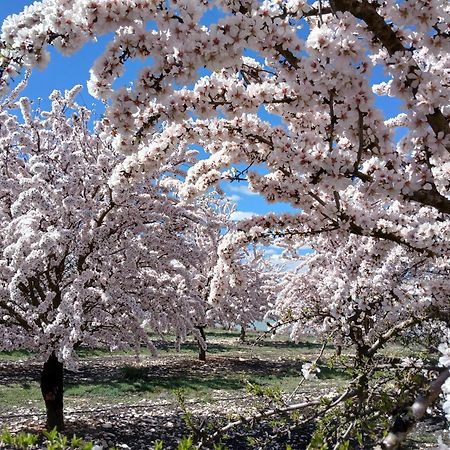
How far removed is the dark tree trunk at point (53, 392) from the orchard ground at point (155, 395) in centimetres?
34

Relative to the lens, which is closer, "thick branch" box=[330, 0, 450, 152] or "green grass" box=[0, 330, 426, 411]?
"thick branch" box=[330, 0, 450, 152]

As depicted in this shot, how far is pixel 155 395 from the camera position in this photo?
16047 mm

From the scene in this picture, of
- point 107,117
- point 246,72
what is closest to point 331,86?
point 246,72

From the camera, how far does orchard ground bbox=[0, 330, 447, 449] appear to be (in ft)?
34.9

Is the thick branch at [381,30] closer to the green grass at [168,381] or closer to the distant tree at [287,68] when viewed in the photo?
the distant tree at [287,68]

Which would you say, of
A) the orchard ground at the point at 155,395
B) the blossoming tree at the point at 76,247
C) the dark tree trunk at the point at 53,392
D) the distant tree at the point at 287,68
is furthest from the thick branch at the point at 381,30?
the dark tree trunk at the point at 53,392

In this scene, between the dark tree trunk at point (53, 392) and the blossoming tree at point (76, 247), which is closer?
the blossoming tree at point (76, 247)

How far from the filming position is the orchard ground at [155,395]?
418 inches

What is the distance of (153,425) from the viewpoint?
38.8 feet

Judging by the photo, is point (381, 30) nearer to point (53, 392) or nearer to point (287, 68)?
point (287, 68)

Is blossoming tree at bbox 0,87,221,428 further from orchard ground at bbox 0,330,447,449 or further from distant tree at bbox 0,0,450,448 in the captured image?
distant tree at bbox 0,0,450,448

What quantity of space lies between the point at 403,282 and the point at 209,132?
6.42 meters

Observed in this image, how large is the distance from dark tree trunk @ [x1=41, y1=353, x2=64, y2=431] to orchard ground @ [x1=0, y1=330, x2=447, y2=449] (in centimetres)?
34

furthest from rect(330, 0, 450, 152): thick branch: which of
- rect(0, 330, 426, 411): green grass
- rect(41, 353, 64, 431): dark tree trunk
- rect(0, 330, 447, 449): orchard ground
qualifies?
rect(41, 353, 64, 431): dark tree trunk
